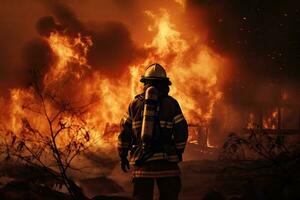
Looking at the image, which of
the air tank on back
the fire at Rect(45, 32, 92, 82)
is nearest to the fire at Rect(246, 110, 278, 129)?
the fire at Rect(45, 32, 92, 82)

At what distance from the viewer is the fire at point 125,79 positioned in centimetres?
1756

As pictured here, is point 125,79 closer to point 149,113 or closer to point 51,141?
point 51,141

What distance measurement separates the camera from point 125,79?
19062mm

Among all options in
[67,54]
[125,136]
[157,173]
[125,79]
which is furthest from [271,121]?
[157,173]

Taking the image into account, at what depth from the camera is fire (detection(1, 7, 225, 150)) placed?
57.6 feet

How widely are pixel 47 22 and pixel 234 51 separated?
8.04 m

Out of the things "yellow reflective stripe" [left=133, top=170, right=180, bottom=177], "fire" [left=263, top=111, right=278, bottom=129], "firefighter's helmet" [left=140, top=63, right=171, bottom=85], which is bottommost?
"yellow reflective stripe" [left=133, top=170, right=180, bottom=177]

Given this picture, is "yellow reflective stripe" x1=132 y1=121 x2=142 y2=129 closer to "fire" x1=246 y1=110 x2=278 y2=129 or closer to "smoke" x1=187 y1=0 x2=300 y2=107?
"smoke" x1=187 y1=0 x2=300 y2=107

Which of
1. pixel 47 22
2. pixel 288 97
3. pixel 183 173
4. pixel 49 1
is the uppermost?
pixel 49 1

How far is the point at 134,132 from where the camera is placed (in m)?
6.18

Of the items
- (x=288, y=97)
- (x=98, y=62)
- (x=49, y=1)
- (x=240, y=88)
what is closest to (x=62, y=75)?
(x=98, y=62)

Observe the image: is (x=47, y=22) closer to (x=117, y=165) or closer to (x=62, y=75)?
(x=62, y=75)

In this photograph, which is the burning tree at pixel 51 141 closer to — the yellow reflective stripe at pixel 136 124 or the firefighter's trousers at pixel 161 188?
the firefighter's trousers at pixel 161 188

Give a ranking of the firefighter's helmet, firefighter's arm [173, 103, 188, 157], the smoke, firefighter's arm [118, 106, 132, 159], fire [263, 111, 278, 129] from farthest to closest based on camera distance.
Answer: fire [263, 111, 278, 129] → the smoke → firefighter's arm [118, 106, 132, 159] → the firefighter's helmet → firefighter's arm [173, 103, 188, 157]
